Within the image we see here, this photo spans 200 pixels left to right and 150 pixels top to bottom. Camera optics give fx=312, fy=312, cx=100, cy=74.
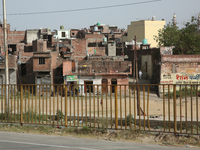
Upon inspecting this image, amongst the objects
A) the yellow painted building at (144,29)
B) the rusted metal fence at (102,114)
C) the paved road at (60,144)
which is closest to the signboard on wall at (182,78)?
the rusted metal fence at (102,114)

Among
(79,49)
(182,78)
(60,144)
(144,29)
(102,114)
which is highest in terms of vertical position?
(144,29)

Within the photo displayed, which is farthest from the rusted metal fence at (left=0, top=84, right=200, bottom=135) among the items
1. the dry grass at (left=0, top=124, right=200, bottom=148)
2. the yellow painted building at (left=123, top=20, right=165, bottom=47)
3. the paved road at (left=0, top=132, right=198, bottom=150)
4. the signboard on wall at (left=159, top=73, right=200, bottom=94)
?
the yellow painted building at (left=123, top=20, right=165, bottom=47)

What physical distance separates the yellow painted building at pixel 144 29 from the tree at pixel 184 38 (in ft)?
76.6

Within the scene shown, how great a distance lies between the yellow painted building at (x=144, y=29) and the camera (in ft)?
244

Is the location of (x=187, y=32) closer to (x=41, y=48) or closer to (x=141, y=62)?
(x=141, y=62)

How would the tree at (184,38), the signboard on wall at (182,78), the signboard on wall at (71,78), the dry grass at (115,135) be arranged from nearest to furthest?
the dry grass at (115,135) < the signboard on wall at (182,78) < the signboard on wall at (71,78) < the tree at (184,38)

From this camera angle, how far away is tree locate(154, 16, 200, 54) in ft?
151

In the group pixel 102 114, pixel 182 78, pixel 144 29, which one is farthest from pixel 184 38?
pixel 102 114

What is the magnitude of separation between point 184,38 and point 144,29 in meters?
27.3

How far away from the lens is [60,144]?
8508 millimetres

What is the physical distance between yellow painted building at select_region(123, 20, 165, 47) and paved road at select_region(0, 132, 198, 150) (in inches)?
2624

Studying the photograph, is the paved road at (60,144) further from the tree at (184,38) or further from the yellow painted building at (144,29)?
the yellow painted building at (144,29)

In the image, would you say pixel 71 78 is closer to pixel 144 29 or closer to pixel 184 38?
pixel 184 38

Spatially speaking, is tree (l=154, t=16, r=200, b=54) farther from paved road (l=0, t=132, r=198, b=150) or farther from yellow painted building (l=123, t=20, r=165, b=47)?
paved road (l=0, t=132, r=198, b=150)
